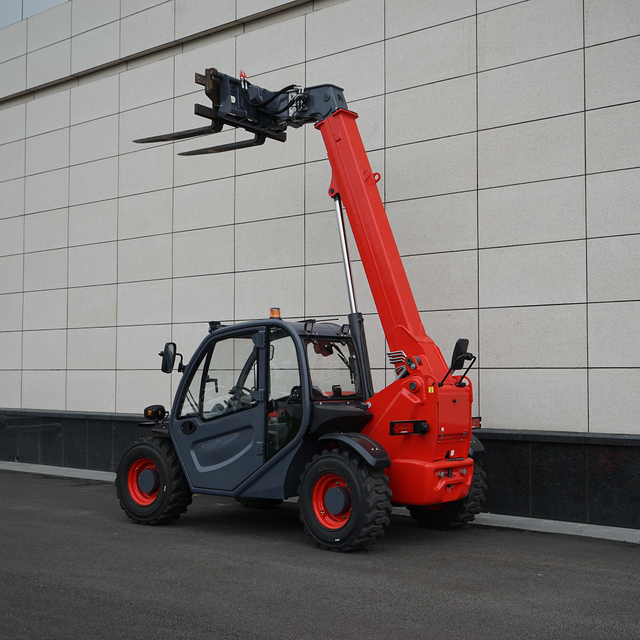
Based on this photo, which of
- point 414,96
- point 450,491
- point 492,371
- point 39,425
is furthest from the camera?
point 39,425

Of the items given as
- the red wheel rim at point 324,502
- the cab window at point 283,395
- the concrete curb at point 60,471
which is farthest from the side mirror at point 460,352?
the concrete curb at point 60,471

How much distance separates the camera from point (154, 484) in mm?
8391

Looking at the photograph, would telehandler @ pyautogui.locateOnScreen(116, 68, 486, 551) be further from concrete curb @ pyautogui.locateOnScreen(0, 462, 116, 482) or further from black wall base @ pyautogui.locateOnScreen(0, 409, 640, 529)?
concrete curb @ pyautogui.locateOnScreen(0, 462, 116, 482)

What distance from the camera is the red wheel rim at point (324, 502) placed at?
721cm

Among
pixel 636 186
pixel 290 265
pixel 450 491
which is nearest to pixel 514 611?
pixel 450 491

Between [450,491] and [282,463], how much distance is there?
1.66 m

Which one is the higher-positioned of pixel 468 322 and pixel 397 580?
pixel 468 322

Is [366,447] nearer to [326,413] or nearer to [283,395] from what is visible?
[326,413]

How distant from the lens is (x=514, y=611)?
208 inches

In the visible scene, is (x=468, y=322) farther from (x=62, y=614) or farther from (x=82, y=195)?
(x=82, y=195)

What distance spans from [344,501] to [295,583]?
1192mm

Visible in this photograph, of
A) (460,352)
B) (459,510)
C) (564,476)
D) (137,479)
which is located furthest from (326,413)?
(564,476)

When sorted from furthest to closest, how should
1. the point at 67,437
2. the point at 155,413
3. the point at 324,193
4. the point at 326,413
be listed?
1. the point at 67,437
2. the point at 324,193
3. the point at 155,413
4. the point at 326,413

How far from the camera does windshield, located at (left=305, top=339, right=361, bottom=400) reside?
782cm
